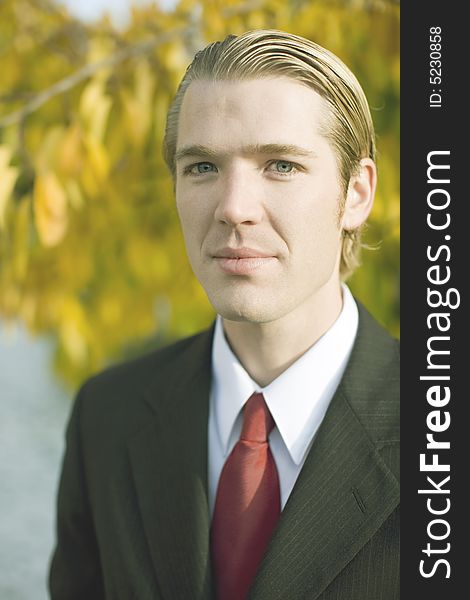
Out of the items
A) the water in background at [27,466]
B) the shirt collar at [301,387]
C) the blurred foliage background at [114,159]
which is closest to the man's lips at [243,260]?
the shirt collar at [301,387]

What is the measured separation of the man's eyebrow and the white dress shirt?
0.30 metres

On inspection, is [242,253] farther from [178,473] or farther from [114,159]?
[114,159]

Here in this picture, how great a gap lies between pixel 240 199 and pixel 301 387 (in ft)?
1.07

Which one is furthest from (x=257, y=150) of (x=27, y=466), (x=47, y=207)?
(x=27, y=466)

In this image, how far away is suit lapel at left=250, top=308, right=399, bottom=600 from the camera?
1145 millimetres

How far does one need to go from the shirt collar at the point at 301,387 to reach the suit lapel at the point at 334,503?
0.11ft

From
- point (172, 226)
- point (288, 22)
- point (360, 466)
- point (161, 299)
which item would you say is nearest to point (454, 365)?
point (360, 466)

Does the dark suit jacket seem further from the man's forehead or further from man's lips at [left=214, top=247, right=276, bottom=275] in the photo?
the man's forehead

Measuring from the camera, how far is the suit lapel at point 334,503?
1145 millimetres

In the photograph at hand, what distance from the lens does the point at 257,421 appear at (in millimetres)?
1251

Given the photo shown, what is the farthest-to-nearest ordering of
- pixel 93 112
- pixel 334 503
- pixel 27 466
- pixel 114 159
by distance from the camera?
pixel 27 466, pixel 114 159, pixel 93 112, pixel 334 503

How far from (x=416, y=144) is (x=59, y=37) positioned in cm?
180

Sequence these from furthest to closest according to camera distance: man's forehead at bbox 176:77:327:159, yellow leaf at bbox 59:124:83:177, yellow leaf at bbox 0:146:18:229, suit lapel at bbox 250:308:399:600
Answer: yellow leaf at bbox 59:124:83:177, yellow leaf at bbox 0:146:18:229, suit lapel at bbox 250:308:399:600, man's forehead at bbox 176:77:327:159

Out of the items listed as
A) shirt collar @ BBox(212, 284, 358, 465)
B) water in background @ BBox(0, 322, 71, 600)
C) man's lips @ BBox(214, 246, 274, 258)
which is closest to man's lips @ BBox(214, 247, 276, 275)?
man's lips @ BBox(214, 246, 274, 258)
